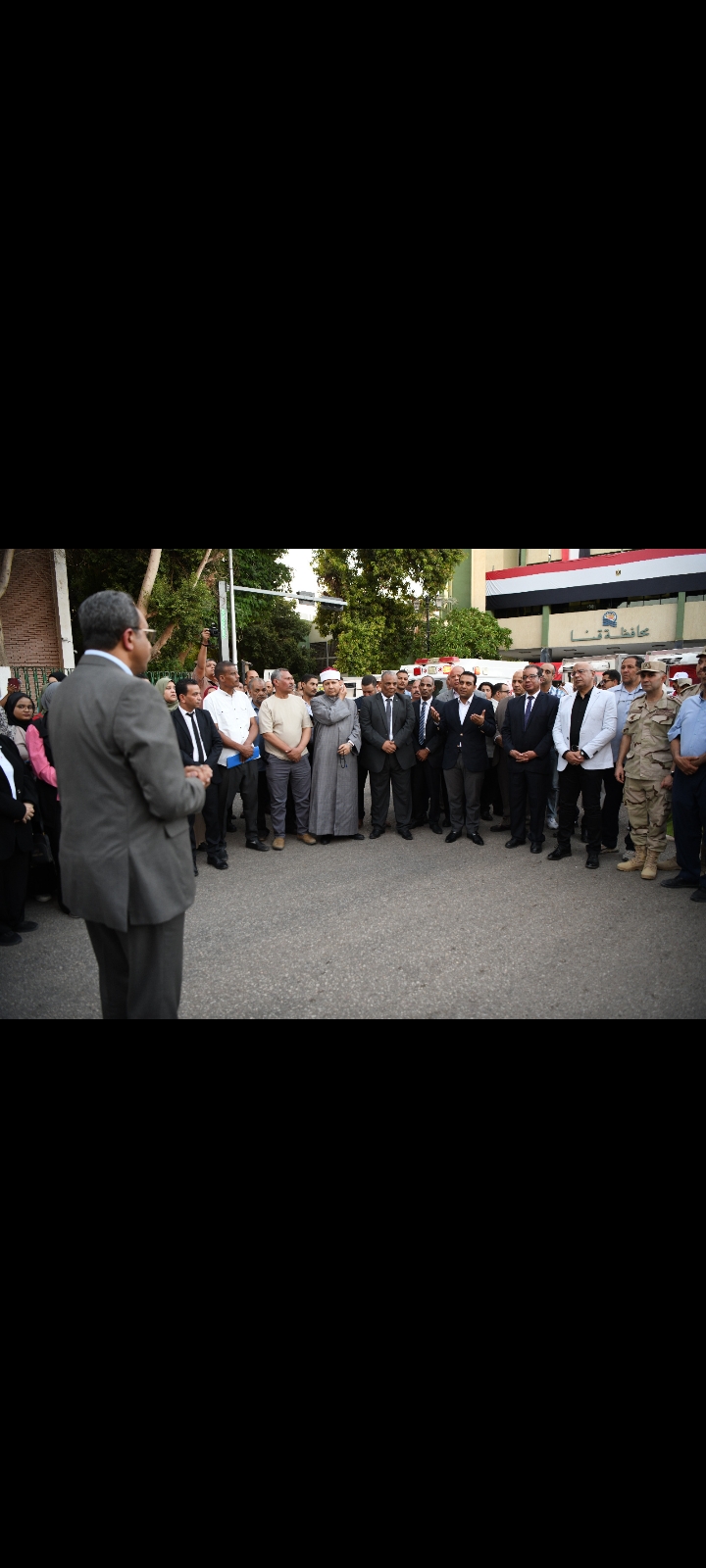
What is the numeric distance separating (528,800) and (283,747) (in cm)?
288

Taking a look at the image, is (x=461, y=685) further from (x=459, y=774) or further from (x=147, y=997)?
(x=147, y=997)

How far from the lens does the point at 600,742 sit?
22.5ft

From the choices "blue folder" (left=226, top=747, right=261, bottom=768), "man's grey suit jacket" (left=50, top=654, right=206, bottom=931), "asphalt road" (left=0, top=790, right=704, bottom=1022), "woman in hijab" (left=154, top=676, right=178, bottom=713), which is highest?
"woman in hijab" (left=154, top=676, right=178, bottom=713)

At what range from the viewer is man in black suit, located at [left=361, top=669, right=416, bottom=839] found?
830cm

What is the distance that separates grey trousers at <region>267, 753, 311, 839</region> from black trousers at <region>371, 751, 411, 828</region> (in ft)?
2.73

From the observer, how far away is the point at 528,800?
7.92 m

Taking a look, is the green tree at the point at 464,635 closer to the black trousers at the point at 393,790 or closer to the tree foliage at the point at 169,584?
the tree foliage at the point at 169,584

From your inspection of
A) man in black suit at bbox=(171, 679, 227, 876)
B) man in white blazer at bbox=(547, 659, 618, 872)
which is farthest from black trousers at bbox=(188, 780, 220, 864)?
man in white blazer at bbox=(547, 659, 618, 872)

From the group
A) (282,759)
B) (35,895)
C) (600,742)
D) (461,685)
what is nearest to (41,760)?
(35,895)

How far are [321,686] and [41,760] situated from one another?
3671 millimetres

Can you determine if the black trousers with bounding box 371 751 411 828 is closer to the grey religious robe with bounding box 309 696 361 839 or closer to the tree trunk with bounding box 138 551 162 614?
the grey religious robe with bounding box 309 696 361 839

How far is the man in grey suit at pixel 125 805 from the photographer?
97.4 inches

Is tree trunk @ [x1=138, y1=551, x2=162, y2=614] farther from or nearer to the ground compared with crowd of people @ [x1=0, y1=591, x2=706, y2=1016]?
farther from the ground
